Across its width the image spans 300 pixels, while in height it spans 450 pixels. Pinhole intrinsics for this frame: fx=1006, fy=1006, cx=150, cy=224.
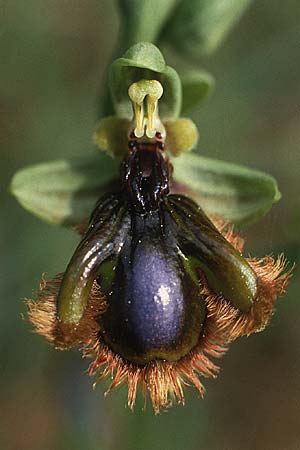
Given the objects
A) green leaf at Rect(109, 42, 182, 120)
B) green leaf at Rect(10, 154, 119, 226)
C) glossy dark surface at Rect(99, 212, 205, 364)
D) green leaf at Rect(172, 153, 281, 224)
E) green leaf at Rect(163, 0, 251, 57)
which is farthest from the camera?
green leaf at Rect(163, 0, 251, 57)

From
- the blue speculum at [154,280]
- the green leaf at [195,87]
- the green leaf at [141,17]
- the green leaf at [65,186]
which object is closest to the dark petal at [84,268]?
the blue speculum at [154,280]

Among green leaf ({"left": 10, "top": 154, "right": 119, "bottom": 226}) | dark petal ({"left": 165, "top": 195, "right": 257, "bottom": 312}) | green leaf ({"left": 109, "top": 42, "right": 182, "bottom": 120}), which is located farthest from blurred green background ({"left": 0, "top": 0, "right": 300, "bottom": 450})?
dark petal ({"left": 165, "top": 195, "right": 257, "bottom": 312})

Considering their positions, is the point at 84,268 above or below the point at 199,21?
below

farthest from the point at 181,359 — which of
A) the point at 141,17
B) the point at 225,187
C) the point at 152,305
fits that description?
the point at 141,17

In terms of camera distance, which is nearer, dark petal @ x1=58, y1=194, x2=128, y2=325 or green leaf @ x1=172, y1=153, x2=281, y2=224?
dark petal @ x1=58, y1=194, x2=128, y2=325

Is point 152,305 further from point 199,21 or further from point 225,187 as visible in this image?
point 199,21

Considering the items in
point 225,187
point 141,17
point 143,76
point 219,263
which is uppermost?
point 141,17

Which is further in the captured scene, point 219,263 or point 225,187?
point 225,187

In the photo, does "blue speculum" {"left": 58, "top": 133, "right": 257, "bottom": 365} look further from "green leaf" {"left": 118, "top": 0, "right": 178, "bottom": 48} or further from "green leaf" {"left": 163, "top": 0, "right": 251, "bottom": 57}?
"green leaf" {"left": 163, "top": 0, "right": 251, "bottom": 57}
